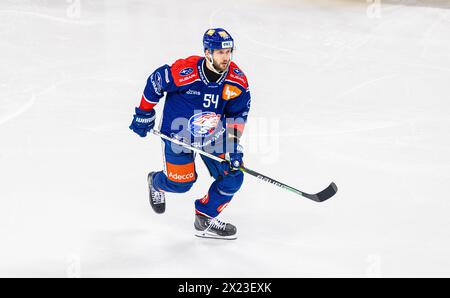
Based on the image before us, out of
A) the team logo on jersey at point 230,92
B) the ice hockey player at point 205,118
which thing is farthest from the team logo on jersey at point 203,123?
the team logo on jersey at point 230,92

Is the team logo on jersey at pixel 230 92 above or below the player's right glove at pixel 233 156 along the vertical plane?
above

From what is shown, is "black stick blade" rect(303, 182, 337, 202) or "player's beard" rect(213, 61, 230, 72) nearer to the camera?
"player's beard" rect(213, 61, 230, 72)

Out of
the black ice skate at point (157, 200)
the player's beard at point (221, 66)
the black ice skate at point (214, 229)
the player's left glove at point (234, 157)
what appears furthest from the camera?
the black ice skate at point (157, 200)

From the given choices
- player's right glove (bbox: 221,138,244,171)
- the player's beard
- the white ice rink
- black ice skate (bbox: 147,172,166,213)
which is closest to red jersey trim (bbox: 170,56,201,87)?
the player's beard

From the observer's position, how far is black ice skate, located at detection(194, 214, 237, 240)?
4.14 metres

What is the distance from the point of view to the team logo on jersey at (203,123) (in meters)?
4.02

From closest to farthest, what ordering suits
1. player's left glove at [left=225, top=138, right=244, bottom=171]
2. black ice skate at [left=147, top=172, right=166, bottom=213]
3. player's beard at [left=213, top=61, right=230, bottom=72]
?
1. player's beard at [left=213, top=61, right=230, bottom=72]
2. player's left glove at [left=225, top=138, right=244, bottom=171]
3. black ice skate at [left=147, top=172, right=166, bottom=213]

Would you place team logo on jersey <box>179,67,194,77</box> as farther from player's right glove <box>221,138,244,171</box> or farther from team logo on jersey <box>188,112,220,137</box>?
player's right glove <box>221,138,244,171</box>

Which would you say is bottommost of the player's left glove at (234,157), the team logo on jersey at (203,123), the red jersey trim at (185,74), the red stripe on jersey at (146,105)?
the player's left glove at (234,157)

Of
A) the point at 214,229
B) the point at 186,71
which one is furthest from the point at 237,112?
the point at 214,229

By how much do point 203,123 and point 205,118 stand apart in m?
0.04

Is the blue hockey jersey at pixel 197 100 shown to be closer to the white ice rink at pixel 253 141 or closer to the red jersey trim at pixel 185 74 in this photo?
the red jersey trim at pixel 185 74

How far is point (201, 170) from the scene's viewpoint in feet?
16.3

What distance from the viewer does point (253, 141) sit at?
5.39m
